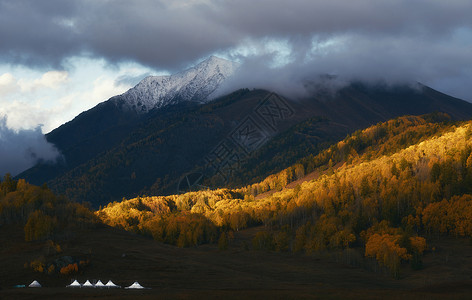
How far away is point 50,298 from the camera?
318ft

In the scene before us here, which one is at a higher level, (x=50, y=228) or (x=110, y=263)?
(x=50, y=228)

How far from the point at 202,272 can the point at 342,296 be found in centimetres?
→ 5980

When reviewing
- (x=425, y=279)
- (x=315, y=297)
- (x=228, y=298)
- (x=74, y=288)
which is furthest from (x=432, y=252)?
(x=74, y=288)

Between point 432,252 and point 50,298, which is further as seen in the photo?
point 432,252

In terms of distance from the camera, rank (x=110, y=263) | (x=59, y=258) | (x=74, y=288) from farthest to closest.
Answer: (x=110, y=263), (x=59, y=258), (x=74, y=288)

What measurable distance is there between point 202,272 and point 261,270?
27.0 meters

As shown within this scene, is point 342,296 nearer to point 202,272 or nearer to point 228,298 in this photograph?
point 228,298

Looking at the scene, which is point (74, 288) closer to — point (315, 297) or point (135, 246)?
point (315, 297)

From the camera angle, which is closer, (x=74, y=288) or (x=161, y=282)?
(x=74, y=288)

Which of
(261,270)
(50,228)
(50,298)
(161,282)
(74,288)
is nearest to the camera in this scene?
(50,298)

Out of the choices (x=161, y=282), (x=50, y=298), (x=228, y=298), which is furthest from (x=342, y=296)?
(x=50, y=298)

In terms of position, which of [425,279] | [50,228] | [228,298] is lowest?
[425,279]

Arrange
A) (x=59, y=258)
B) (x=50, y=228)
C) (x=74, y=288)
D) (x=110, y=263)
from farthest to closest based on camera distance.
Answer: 1. (x=50, y=228)
2. (x=110, y=263)
3. (x=59, y=258)
4. (x=74, y=288)

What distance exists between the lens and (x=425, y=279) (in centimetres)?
15388
